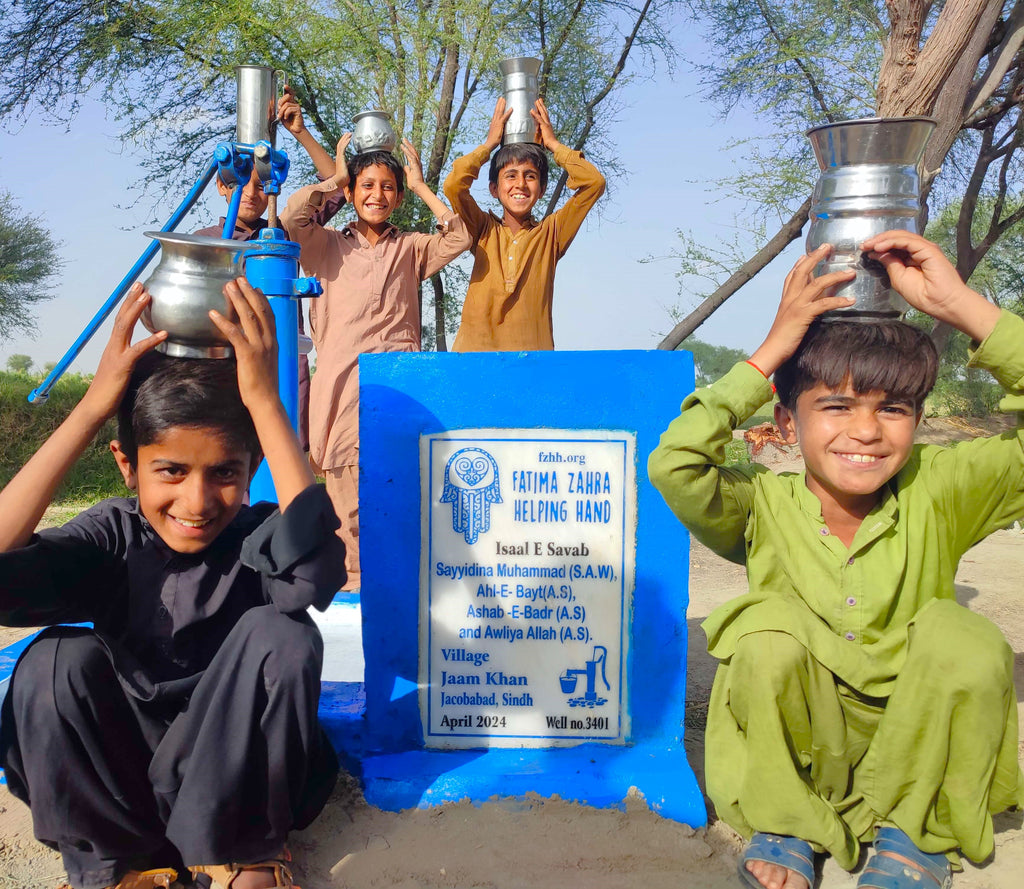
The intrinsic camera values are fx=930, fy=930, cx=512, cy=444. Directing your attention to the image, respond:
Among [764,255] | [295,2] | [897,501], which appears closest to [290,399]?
[897,501]

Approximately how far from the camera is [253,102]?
11.4 ft

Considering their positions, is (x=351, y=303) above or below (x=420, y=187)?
below

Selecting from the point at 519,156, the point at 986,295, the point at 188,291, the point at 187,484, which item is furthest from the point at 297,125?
the point at 986,295

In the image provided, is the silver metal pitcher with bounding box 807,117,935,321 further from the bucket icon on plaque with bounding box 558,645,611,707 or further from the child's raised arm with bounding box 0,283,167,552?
the child's raised arm with bounding box 0,283,167,552

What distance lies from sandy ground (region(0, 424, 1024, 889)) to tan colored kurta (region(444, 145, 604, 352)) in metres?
2.38

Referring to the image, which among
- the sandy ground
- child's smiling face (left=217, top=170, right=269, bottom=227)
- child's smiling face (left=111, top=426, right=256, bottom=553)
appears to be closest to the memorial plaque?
the sandy ground

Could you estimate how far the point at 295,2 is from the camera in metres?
6.95

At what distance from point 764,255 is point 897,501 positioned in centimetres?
578

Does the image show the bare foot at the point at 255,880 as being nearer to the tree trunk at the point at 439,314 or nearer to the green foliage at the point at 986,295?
the tree trunk at the point at 439,314

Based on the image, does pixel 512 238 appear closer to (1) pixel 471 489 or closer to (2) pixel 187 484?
(1) pixel 471 489

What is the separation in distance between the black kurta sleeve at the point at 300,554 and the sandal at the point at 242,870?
545mm

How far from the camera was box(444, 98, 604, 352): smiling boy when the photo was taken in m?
4.28

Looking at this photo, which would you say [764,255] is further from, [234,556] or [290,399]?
[234,556]

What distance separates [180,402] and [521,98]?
2.76 meters
